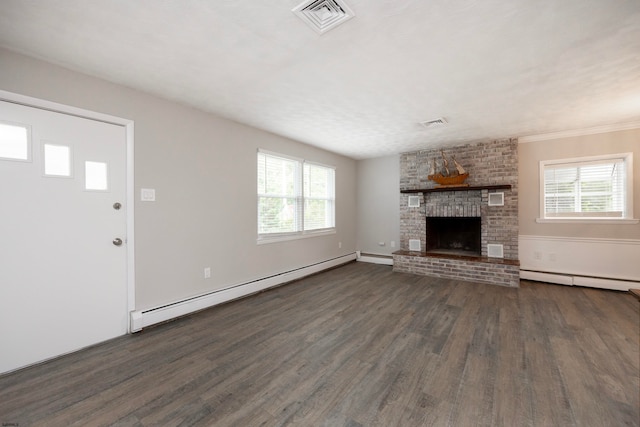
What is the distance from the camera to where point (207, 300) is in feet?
10.7

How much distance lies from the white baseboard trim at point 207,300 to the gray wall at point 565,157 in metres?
3.96

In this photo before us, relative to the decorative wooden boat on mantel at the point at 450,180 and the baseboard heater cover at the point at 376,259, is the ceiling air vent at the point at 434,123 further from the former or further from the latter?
the baseboard heater cover at the point at 376,259

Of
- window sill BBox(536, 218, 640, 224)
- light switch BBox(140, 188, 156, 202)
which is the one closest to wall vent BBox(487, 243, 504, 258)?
window sill BBox(536, 218, 640, 224)

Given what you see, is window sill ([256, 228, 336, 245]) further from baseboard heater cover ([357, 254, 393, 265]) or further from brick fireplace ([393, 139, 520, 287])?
brick fireplace ([393, 139, 520, 287])

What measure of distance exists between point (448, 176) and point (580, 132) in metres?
1.94

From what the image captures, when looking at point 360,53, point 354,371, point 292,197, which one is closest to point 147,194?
point 292,197

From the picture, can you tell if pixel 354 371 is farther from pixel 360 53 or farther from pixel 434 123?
pixel 434 123

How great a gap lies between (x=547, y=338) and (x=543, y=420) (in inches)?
50.4

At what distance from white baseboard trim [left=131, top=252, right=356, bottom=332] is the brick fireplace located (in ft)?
7.14

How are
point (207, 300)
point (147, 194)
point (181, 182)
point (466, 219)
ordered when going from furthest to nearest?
1. point (466, 219)
2. point (207, 300)
3. point (181, 182)
4. point (147, 194)

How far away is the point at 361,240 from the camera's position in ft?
21.1

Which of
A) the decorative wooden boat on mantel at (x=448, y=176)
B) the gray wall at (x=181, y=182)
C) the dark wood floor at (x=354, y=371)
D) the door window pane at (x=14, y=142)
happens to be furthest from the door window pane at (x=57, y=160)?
the decorative wooden boat on mantel at (x=448, y=176)

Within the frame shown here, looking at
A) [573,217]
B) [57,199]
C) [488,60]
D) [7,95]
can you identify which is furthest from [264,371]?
[573,217]

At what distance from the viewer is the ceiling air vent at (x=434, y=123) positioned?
3.61m
